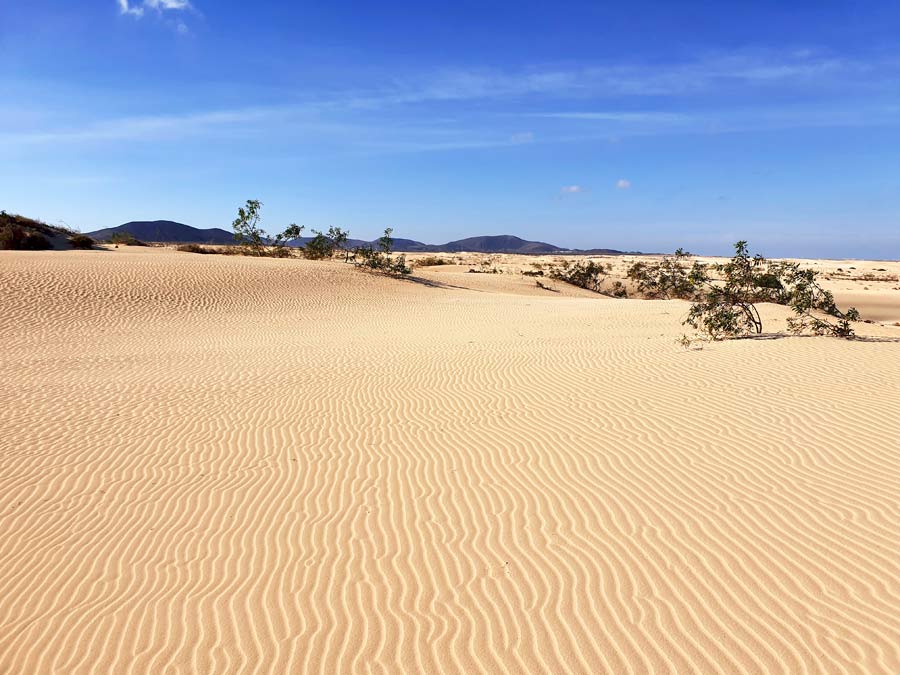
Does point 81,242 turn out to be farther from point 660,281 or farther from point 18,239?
point 660,281

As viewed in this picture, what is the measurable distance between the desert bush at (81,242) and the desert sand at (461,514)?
1232 inches

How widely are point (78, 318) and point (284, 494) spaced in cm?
1673

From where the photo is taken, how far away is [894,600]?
3.95 metres

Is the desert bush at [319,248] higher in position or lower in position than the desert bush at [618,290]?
higher

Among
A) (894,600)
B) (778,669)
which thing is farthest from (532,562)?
(894,600)

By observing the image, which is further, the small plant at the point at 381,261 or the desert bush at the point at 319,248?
the desert bush at the point at 319,248

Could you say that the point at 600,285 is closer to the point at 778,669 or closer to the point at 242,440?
the point at 242,440

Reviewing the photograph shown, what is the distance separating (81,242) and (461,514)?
140 ft

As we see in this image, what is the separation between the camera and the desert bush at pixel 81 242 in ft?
128

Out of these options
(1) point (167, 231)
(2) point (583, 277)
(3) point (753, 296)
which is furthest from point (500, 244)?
(3) point (753, 296)

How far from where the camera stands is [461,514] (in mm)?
5660

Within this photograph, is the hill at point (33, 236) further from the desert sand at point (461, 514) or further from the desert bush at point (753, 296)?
the desert bush at point (753, 296)

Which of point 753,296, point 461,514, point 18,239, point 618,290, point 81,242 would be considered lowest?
point 618,290

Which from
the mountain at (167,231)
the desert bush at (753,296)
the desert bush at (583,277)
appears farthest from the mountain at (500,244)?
the desert bush at (753,296)
